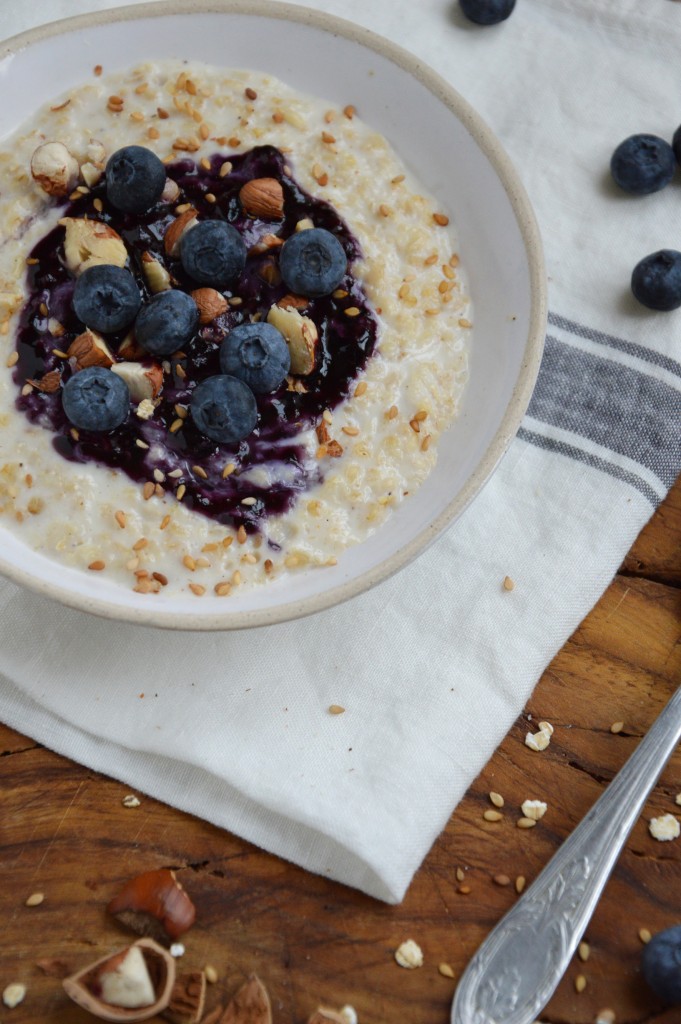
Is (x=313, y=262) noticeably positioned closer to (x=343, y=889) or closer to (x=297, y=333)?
(x=297, y=333)

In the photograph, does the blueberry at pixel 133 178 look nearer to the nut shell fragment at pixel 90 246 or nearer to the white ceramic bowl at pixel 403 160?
the nut shell fragment at pixel 90 246

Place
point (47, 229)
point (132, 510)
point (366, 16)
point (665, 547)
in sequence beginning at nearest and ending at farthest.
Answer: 1. point (132, 510)
2. point (47, 229)
3. point (665, 547)
4. point (366, 16)

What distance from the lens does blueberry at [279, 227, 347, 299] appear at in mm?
1840

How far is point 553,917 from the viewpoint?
70.8 inches

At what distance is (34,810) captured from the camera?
6.23 feet

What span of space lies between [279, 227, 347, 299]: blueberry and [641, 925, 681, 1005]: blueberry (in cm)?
125

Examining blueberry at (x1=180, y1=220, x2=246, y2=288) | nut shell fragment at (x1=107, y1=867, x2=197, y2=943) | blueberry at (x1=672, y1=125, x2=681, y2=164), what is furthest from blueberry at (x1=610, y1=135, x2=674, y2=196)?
nut shell fragment at (x1=107, y1=867, x2=197, y2=943)

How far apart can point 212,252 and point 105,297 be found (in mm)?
198

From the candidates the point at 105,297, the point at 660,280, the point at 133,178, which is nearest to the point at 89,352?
the point at 105,297

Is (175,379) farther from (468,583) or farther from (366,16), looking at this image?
(366,16)

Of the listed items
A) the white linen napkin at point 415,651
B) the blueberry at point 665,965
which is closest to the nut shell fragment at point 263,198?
the white linen napkin at point 415,651

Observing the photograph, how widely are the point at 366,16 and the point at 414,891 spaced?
1.83m

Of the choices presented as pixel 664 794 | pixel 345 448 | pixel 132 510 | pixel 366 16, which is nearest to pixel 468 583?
pixel 345 448

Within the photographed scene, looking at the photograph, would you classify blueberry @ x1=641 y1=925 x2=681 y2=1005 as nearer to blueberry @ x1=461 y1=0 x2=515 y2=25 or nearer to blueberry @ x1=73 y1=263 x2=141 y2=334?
blueberry @ x1=73 y1=263 x2=141 y2=334
